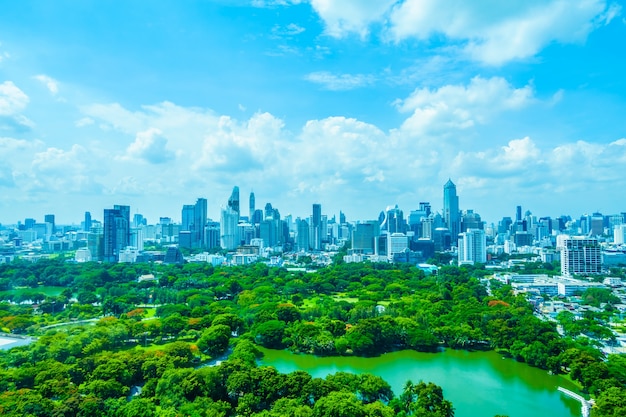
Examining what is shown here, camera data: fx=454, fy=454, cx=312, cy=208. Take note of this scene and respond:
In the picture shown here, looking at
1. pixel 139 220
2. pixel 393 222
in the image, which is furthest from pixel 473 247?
pixel 139 220

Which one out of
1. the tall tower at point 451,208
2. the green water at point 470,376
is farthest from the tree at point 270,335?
the tall tower at point 451,208

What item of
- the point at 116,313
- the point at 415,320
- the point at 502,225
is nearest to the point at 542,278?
the point at 415,320

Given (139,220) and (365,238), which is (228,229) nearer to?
(365,238)

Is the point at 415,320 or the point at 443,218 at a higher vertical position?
the point at 443,218

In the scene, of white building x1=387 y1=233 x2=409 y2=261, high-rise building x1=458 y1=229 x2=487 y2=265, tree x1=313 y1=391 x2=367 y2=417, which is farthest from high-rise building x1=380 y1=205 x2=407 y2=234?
tree x1=313 y1=391 x2=367 y2=417

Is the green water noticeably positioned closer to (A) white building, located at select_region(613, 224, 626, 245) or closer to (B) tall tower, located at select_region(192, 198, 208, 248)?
(B) tall tower, located at select_region(192, 198, 208, 248)

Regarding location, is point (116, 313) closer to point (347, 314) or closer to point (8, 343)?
point (8, 343)
